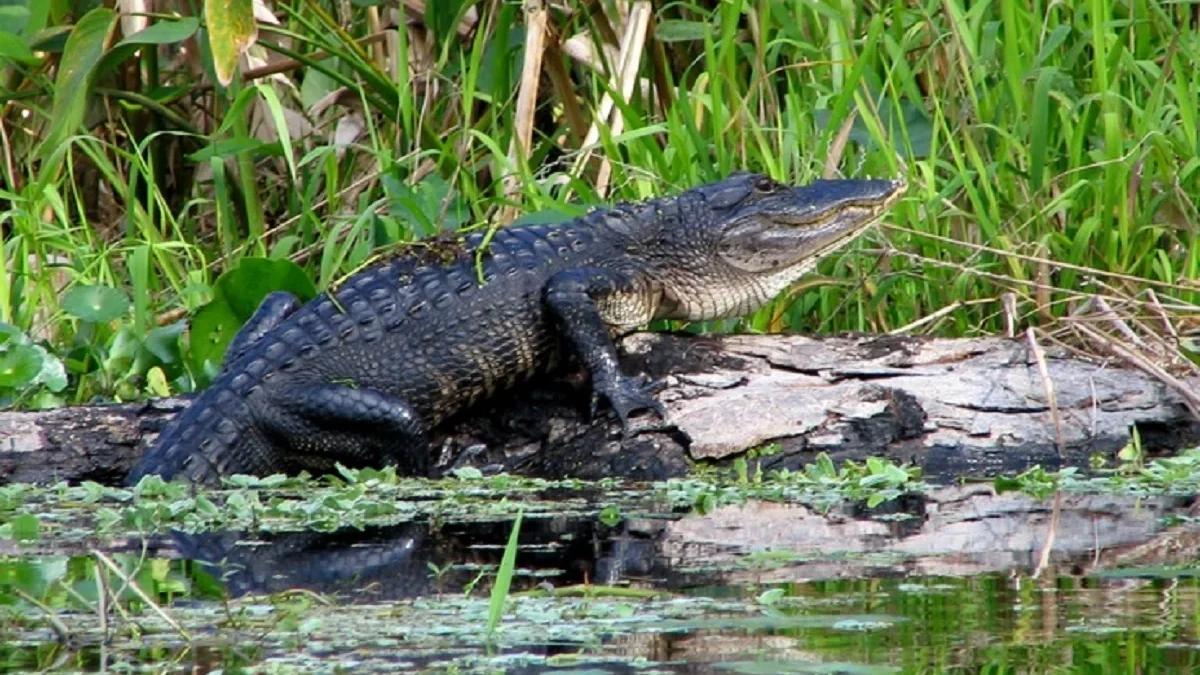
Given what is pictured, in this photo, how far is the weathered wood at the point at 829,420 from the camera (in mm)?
4902

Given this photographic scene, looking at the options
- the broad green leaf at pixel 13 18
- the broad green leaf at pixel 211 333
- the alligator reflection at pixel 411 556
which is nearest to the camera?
the alligator reflection at pixel 411 556

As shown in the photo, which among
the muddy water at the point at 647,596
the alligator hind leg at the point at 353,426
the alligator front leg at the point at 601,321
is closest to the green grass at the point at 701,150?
the alligator front leg at the point at 601,321

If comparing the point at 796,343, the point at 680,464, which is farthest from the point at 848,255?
the point at 680,464

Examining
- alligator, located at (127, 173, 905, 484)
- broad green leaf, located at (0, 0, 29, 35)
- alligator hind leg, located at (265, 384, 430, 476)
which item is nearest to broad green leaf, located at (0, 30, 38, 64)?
broad green leaf, located at (0, 0, 29, 35)

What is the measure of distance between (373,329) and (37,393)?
113cm

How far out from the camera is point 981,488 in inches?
179

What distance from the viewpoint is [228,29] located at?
5.00 m

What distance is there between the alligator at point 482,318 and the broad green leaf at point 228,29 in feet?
2.32

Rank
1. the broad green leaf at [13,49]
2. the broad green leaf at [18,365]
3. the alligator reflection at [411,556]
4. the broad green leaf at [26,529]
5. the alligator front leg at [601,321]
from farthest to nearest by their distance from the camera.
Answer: the broad green leaf at [13,49]
the broad green leaf at [18,365]
the alligator front leg at [601,321]
the broad green leaf at [26,529]
the alligator reflection at [411,556]

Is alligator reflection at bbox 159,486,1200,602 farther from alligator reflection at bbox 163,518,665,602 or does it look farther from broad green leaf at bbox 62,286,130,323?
broad green leaf at bbox 62,286,130,323

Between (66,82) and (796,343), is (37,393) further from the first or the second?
(796,343)

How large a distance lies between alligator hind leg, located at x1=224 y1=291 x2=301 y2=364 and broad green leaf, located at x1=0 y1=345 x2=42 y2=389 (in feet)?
1.78

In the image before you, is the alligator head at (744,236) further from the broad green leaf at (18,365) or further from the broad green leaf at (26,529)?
the broad green leaf at (26,529)

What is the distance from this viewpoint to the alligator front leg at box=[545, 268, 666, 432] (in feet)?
16.4
